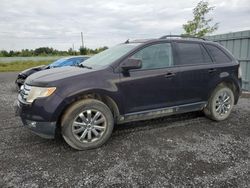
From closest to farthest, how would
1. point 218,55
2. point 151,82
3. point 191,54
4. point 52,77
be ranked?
point 52,77
point 151,82
point 191,54
point 218,55

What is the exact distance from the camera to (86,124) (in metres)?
3.26

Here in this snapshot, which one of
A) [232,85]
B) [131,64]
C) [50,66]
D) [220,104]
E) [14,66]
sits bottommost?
[220,104]

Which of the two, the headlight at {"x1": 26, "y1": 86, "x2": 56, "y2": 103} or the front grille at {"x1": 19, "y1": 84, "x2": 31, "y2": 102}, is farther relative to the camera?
the front grille at {"x1": 19, "y1": 84, "x2": 31, "y2": 102}

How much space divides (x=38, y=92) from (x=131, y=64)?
148cm

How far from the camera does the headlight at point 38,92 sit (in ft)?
9.90

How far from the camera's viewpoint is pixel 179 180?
2.50 meters

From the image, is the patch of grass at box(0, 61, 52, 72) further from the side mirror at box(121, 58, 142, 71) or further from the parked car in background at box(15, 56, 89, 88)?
the side mirror at box(121, 58, 142, 71)

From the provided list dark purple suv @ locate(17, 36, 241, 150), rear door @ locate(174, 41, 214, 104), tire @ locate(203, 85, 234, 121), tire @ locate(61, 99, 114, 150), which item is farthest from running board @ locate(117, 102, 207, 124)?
tire @ locate(61, 99, 114, 150)

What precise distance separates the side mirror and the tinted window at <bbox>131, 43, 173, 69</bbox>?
0.79 ft

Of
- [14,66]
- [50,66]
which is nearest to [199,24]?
[50,66]

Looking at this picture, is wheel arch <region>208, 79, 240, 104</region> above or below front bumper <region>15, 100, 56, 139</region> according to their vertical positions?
above

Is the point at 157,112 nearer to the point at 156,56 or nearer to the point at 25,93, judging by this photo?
the point at 156,56

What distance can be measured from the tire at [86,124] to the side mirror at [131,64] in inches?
27.6

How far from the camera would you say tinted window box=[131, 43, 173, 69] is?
3700mm
